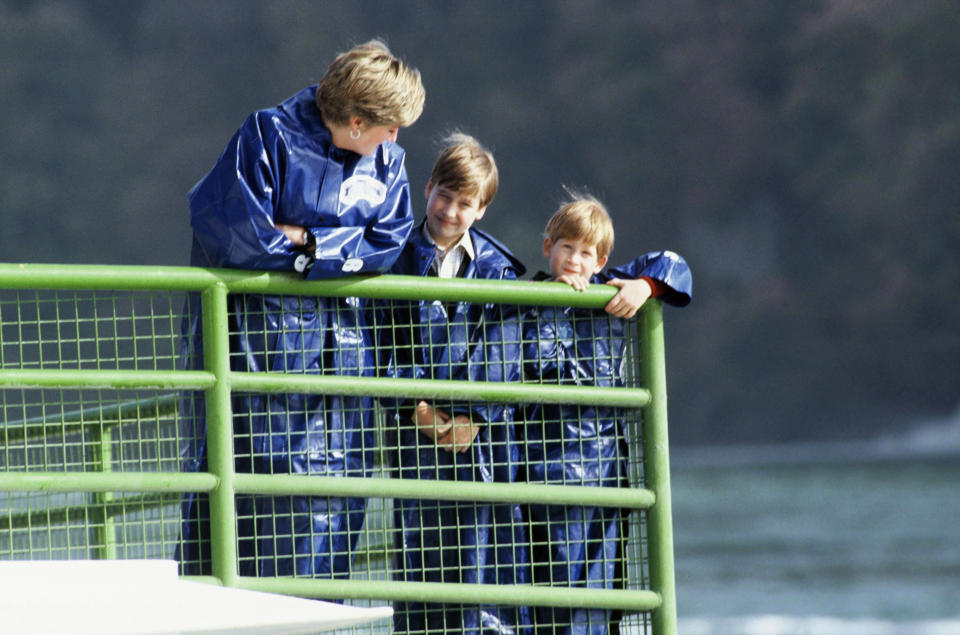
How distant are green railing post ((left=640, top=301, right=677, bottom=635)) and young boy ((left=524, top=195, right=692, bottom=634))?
9 centimetres

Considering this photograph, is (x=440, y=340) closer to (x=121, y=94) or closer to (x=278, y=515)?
(x=278, y=515)

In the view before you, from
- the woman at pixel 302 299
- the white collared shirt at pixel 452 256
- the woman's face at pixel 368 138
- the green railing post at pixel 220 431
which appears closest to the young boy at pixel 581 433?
the white collared shirt at pixel 452 256

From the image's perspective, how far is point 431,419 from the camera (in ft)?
13.9

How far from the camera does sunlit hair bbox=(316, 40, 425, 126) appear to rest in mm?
4121

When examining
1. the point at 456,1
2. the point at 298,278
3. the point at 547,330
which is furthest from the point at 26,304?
the point at 456,1

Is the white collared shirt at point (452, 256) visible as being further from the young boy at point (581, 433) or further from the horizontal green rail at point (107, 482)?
the horizontal green rail at point (107, 482)

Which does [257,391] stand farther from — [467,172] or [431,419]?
[467,172]

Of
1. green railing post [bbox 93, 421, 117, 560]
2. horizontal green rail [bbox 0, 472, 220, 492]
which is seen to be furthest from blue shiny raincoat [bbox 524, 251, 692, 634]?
green railing post [bbox 93, 421, 117, 560]

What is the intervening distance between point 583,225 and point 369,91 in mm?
947

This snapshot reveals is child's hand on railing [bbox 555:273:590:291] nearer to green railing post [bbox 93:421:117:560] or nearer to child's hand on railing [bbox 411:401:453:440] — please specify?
child's hand on railing [bbox 411:401:453:440]

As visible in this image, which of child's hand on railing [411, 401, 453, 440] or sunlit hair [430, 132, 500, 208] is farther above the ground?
sunlit hair [430, 132, 500, 208]

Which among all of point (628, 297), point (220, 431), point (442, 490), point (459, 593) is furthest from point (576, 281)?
point (220, 431)

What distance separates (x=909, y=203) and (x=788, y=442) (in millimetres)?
10480

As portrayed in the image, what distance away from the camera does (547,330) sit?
4340 mm
